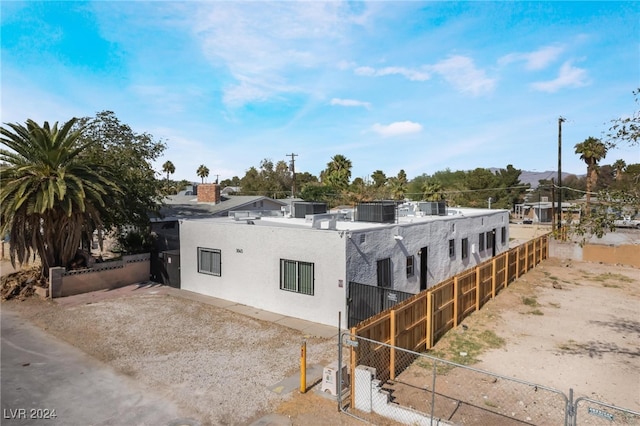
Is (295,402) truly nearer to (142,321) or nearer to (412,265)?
(142,321)

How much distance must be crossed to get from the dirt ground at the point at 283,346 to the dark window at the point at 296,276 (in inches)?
66.2

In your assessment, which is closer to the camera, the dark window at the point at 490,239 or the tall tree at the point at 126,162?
the tall tree at the point at 126,162

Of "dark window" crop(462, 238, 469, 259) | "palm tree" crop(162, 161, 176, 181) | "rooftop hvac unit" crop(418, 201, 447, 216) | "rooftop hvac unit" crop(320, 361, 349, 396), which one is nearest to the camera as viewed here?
→ "rooftop hvac unit" crop(320, 361, 349, 396)

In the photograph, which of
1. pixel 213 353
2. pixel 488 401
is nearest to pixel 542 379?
pixel 488 401

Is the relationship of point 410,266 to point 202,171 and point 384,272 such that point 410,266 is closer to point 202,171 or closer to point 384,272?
point 384,272

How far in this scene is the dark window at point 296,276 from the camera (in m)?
13.9

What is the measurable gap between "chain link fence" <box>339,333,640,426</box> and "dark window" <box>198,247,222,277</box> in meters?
9.12

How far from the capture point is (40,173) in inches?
655

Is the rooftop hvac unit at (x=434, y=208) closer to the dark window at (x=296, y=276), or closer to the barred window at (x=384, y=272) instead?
the barred window at (x=384, y=272)

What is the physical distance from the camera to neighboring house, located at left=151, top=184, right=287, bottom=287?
19375 mm

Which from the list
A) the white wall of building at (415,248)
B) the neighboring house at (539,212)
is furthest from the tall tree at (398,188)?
the white wall of building at (415,248)

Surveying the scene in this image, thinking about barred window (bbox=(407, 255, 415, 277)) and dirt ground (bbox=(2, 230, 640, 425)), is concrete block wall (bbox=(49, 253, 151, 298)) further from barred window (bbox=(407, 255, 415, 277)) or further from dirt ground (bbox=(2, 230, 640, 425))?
barred window (bbox=(407, 255, 415, 277))

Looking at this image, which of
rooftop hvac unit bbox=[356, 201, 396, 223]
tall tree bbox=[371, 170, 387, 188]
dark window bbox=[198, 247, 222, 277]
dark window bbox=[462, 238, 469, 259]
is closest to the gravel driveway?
dark window bbox=[198, 247, 222, 277]

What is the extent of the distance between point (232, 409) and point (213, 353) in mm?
3182
